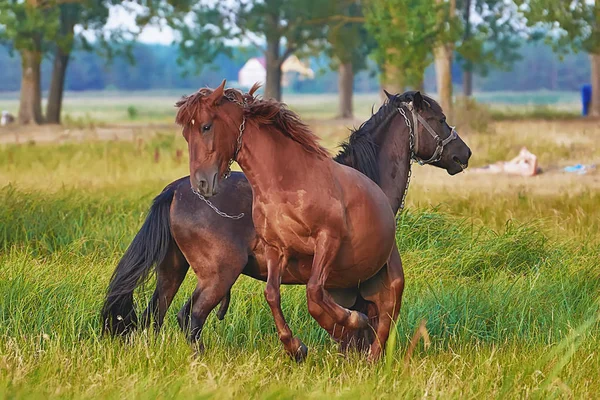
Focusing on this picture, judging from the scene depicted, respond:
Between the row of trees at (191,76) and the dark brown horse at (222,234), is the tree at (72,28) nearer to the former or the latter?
the dark brown horse at (222,234)

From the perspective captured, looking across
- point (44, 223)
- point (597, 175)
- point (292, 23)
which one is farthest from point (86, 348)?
point (292, 23)

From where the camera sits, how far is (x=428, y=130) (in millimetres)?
7160

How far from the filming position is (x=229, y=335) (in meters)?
6.88

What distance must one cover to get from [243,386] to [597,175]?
13.4m

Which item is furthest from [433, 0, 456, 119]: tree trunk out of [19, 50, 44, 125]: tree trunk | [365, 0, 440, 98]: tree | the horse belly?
the horse belly

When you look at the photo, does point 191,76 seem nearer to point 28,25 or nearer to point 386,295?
point 28,25

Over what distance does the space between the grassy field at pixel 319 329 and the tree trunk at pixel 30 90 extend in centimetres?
1943

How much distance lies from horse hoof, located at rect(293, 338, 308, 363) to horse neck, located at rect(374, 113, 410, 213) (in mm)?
1484

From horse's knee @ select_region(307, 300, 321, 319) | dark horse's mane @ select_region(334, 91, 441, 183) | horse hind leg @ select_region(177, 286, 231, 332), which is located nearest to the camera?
horse's knee @ select_region(307, 300, 321, 319)

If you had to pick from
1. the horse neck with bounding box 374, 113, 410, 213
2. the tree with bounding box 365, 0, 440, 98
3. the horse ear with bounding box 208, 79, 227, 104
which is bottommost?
the horse neck with bounding box 374, 113, 410, 213

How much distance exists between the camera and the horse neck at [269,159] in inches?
220

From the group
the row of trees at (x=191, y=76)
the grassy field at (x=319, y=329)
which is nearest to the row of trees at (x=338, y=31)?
the grassy field at (x=319, y=329)

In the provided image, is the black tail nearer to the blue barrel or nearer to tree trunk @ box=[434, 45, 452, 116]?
tree trunk @ box=[434, 45, 452, 116]

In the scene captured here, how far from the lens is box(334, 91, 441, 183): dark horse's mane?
6.99 metres
